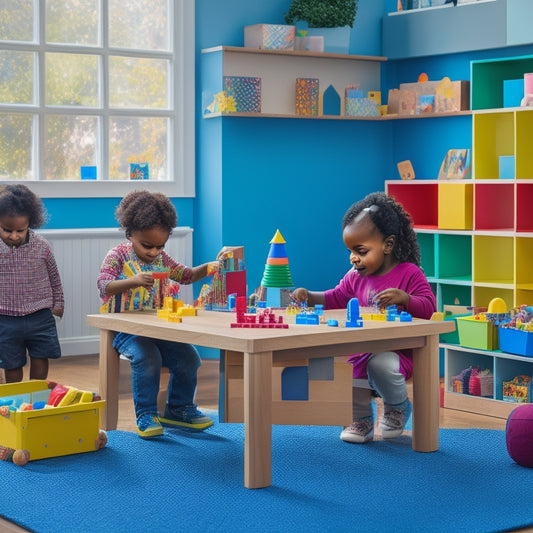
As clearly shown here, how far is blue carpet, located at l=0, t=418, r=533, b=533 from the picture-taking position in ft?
8.28

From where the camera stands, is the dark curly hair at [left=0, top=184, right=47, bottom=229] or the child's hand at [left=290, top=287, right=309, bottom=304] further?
the dark curly hair at [left=0, top=184, right=47, bottom=229]

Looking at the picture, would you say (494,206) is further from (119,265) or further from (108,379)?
(108,379)

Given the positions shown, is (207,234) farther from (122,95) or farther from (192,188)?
(122,95)

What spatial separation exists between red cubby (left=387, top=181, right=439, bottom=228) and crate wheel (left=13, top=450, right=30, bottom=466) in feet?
8.76

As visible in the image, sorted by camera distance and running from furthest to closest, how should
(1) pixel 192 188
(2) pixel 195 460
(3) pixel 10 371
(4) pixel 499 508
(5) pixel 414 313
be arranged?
(1) pixel 192 188 → (3) pixel 10 371 → (5) pixel 414 313 → (2) pixel 195 460 → (4) pixel 499 508

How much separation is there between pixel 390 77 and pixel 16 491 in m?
3.90

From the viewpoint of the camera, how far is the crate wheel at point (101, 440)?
129 inches

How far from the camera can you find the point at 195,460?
10.4ft

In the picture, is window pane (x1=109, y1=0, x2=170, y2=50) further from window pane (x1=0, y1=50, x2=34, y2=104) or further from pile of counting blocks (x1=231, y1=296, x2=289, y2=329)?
pile of counting blocks (x1=231, y1=296, x2=289, y2=329)

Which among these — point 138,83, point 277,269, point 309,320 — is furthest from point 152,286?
point 138,83

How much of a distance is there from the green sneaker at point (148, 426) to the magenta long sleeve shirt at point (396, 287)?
69 cm

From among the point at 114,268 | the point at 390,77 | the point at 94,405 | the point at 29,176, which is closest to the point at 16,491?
the point at 94,405

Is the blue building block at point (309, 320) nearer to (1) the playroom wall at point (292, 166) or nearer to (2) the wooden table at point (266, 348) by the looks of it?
(2) the wooden table at point (266, 348)

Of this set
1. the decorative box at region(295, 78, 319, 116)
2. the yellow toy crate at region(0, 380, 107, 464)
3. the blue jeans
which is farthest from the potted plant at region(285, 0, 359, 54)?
the yellow toy crate at region(0, 380, 107, 464)
